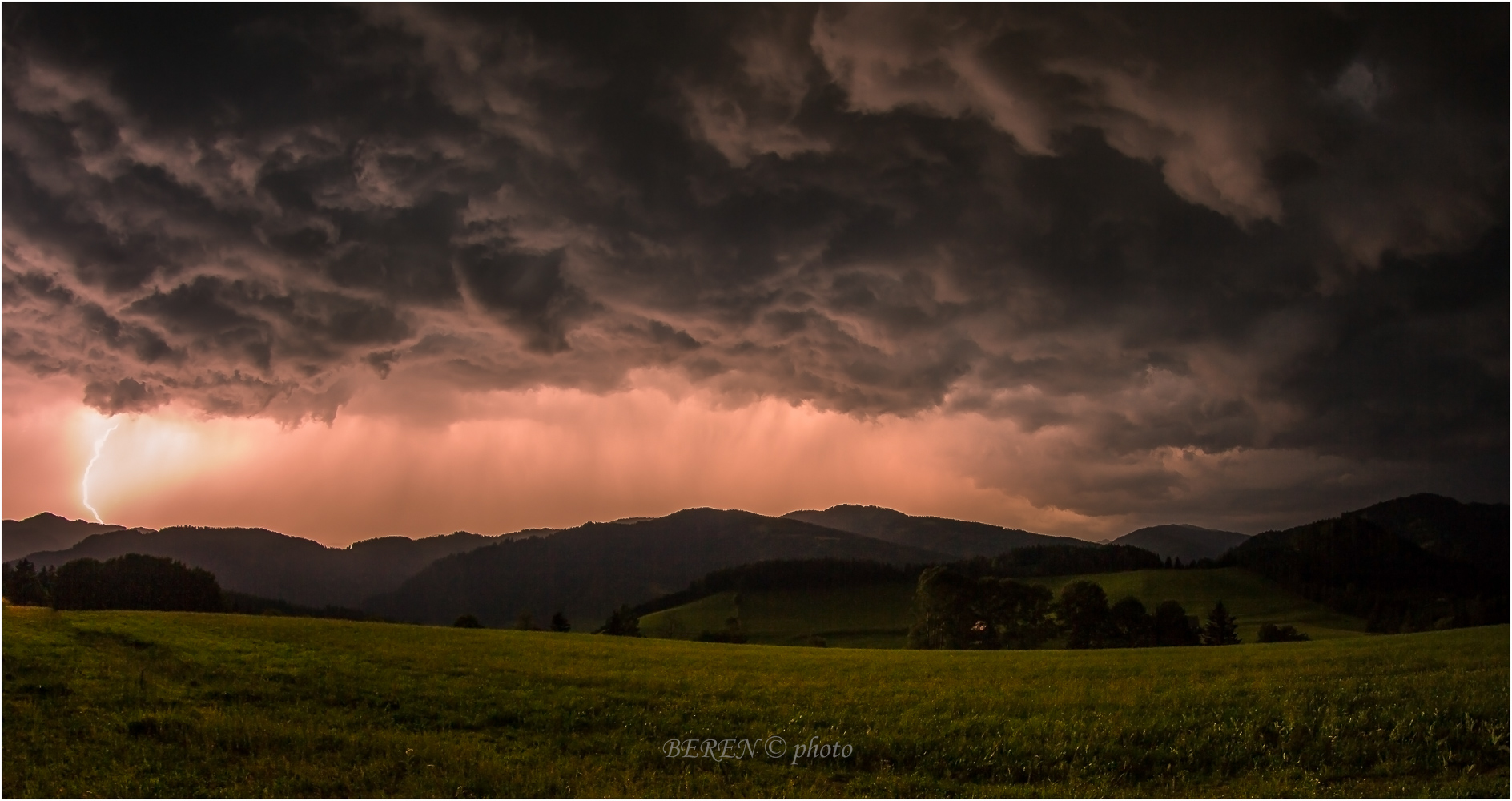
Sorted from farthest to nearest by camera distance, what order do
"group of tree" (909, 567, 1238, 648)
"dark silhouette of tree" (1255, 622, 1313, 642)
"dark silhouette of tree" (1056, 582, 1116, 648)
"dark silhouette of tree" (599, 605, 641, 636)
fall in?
1. "dark silhouette of tree" (599, 605, 641, 636)
2. "dark silhouette of tree" (1255, 622, 1313, 642)
3. "dark silhouette of tree" (1056, 582, 1116, 648)
4. "group of tree" (909, 567, 1238, 648)

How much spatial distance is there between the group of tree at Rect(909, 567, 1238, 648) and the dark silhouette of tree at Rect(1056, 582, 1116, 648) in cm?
11

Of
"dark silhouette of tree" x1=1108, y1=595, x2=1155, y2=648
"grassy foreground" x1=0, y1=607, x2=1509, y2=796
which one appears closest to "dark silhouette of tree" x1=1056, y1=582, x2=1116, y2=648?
"dark silhouette of tree" x1=1108, y1=595, x2=1155, y2=648

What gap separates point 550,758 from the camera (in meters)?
21.1

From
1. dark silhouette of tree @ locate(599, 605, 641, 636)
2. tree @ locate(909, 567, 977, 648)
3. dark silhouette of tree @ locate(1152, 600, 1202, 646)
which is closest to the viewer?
tree @ locate(909, 567, 977, 648)

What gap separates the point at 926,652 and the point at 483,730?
35156 mm

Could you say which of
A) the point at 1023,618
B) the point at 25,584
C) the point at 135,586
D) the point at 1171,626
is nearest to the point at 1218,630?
the point at 1171,626

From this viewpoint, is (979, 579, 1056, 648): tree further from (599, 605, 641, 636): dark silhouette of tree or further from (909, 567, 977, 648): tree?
(599, 605, 641, 636): dark silhouette of tree

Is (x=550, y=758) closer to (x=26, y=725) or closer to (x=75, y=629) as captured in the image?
(x=26, y=725)

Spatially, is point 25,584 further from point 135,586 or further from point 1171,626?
point 1171,626

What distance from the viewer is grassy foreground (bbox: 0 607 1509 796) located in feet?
62.7

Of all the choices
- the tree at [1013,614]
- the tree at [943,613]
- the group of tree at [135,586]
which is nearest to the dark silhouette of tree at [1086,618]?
the tree at [1013,614]

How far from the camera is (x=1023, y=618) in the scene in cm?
11425

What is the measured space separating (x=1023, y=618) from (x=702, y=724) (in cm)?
10133

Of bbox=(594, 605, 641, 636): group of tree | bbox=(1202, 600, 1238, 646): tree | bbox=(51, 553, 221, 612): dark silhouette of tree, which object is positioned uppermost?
bbox=(51, 553, 221, 612): dark silhouette of tree
